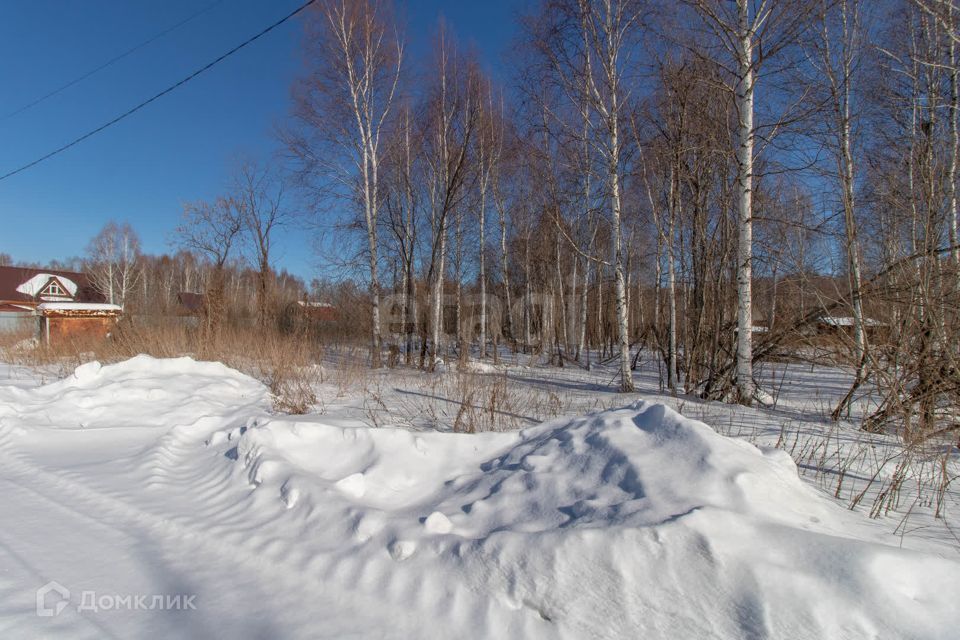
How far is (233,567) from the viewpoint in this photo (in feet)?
6.71

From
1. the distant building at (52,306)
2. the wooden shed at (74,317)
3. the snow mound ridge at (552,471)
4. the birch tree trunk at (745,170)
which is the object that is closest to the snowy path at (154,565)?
the snow mound ridge at (552,471)

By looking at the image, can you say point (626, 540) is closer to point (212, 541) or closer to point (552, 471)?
point (552, 471)

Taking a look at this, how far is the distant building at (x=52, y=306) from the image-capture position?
1342cm

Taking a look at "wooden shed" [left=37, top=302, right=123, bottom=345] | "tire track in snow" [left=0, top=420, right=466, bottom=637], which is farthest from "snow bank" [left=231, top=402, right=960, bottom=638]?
"wooden shed" [left=37, top=302, right=123, bottom=345]

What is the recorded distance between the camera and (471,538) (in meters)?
2.03

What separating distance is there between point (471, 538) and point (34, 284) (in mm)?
49065

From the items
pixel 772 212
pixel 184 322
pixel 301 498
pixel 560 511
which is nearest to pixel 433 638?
pixel 560 511

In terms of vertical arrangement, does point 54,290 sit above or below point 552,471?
above

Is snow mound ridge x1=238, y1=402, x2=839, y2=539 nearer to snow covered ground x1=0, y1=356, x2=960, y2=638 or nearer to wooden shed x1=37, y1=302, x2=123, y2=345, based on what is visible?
snow covered ground x1=0, y1=356, x2=960, y2=638

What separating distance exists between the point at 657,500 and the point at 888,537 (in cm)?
128

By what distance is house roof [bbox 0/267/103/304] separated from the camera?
3384cm

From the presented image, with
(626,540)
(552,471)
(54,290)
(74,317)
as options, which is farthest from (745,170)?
(54,290)

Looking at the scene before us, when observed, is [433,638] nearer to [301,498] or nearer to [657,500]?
[657,500]

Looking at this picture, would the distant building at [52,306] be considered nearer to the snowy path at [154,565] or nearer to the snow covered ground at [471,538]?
the snowy path at [154,565]
